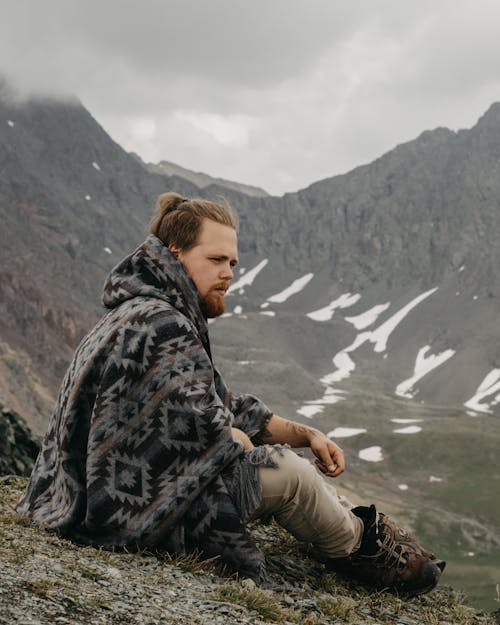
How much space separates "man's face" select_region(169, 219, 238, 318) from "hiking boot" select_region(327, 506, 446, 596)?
294 cm

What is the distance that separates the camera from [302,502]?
23.8ft

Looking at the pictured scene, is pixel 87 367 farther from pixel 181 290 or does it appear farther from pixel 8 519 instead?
pixel 8 519

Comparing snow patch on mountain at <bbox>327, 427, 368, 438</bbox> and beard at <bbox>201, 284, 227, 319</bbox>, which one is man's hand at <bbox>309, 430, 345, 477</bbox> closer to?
beard at <bbox>201, 284, 227, 319</bbox>

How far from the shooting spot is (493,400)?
601 ft

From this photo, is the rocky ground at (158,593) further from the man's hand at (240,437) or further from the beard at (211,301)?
the beard at (211,301)

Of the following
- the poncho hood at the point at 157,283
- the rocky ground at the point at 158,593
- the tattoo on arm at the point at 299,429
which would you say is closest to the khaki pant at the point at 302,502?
the rocky ground at the point at 158,593

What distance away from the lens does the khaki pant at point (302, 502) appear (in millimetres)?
7105

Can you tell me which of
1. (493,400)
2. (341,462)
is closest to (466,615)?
(341,462)

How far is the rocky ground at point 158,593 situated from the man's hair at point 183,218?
10.8 feet

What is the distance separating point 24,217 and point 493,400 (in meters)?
138

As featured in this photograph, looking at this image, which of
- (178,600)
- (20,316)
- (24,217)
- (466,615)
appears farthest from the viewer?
(24,217)

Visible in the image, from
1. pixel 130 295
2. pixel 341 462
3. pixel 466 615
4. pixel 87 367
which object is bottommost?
pixel 466 615

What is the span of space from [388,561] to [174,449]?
9.69ft

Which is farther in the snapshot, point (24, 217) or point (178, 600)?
point (24, 217)
